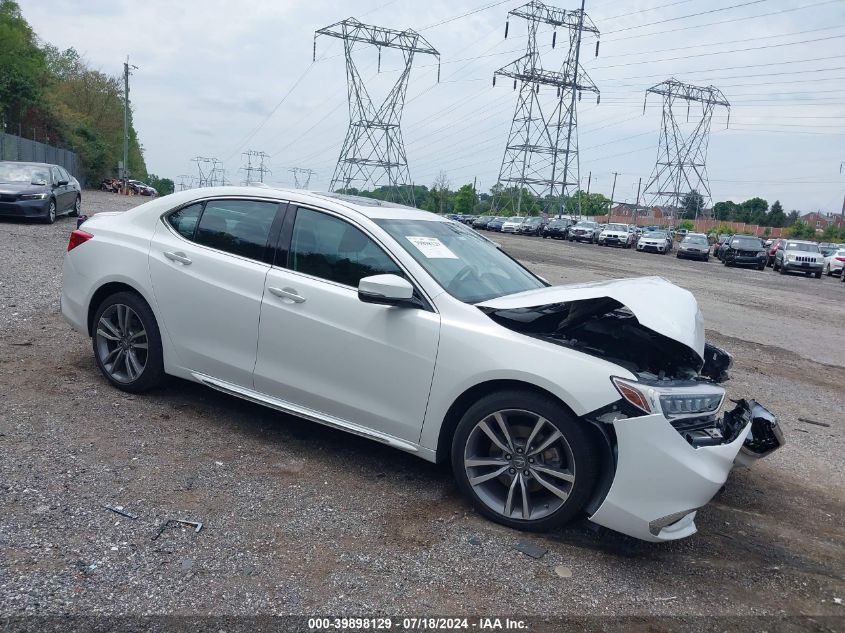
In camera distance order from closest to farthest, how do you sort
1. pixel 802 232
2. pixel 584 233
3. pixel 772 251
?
A: pixel 772 251 < pixel 584 233 < pixel 802 232

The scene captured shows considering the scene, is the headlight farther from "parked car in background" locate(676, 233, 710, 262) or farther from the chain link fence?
"parked car in background" locate(676, 233, 710, 262)

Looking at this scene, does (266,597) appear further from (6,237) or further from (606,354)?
(6,237)

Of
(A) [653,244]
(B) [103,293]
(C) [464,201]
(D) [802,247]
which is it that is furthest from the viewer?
(C) [464,201]

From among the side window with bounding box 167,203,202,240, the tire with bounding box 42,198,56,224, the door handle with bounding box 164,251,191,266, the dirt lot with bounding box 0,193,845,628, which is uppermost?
the side window with bounding box 167,203,202,240

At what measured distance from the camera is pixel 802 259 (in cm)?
3219

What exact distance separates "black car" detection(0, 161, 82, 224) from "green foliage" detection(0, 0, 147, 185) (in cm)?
3125

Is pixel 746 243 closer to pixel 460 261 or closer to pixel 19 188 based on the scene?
pixel 19 188

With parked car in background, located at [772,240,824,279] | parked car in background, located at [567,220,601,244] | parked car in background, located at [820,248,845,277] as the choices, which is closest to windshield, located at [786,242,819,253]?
parked car in background, located at [772,240,824,279]

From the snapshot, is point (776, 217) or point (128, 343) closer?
point (128, 343)

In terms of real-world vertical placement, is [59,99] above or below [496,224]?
above

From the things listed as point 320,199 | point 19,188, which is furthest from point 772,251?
point 320,199

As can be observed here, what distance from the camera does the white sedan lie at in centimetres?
354

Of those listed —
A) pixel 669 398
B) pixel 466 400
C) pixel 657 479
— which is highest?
pixel 669 398

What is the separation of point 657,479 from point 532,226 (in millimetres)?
53943
